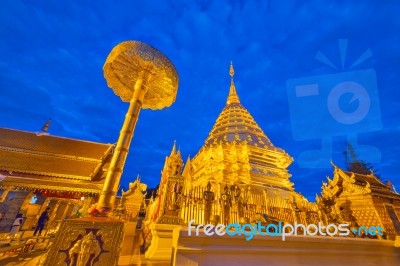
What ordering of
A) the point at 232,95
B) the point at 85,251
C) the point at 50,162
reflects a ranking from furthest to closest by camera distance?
1. the point at 232,95
2. the point at 50,162
3. the point at 85,251

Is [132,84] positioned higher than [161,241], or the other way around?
[132,84]

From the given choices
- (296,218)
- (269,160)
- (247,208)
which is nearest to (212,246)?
(247,208)

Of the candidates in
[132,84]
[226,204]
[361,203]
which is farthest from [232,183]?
[132,84]

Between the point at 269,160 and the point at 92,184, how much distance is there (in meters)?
13.9

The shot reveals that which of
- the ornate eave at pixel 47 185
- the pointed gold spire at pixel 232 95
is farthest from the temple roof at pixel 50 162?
the pointed gold spire at pixel 232 95

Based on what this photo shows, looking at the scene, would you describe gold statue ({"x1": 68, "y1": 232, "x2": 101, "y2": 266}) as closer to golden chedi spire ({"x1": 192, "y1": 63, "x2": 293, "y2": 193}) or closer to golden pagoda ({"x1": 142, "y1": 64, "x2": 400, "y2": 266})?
golden pagoda ({"x1": 142, "y1": 64, "x2": 400, "y2": 266})

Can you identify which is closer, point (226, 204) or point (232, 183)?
point (226, 204)

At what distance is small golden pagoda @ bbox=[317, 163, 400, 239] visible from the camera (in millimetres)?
6012

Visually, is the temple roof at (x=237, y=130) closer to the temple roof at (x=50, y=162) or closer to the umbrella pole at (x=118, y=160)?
the temple roof at (x=50, y=162)

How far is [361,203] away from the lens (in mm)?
6418

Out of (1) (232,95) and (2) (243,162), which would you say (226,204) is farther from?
(1) (232,95)

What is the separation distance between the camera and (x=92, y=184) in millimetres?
9234

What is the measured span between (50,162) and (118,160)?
29.4 ft

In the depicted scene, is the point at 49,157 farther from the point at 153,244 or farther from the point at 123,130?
the point at 153,244
